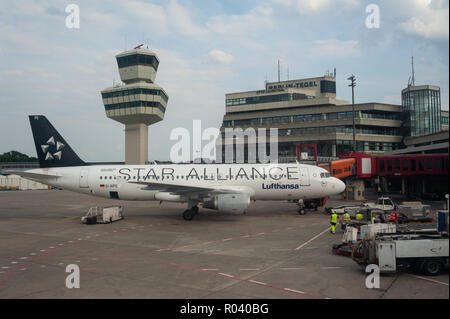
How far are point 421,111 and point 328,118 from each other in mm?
28935

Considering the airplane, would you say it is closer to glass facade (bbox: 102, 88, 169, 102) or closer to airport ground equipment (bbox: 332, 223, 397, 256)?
airport ground equipment (bbox: 332, 223, 397, 256)

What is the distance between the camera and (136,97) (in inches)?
3423

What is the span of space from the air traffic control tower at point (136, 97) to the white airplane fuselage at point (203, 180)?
60.1 m

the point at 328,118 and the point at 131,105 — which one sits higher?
the point at 131,105

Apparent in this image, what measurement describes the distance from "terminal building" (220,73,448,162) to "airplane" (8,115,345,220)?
52202 millimetres

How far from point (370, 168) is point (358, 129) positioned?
4365cm

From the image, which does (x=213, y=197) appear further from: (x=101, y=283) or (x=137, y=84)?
(x=137, y=84)

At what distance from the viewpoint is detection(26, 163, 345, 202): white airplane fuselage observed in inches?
1112

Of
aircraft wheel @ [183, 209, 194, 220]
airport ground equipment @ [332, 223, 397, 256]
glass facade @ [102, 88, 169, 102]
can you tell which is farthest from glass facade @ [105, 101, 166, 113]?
airport ground equipment @ [332, 223, 397, 256]
